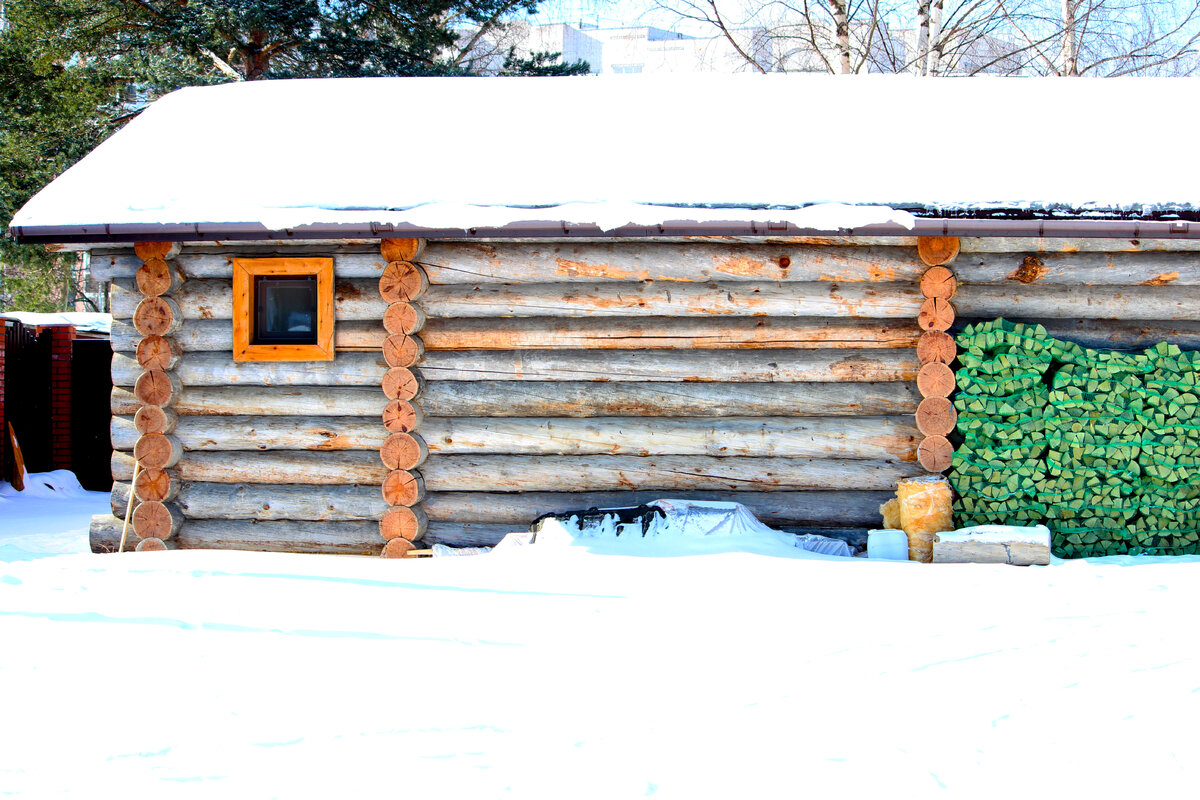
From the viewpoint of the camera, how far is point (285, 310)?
269 inches

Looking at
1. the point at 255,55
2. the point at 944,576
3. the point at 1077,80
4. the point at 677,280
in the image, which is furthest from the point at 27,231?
the point at 255,55

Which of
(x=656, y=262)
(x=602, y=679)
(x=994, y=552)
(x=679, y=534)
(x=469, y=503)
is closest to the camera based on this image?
(x=602, y=679)

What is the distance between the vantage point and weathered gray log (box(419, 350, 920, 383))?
651 centimetres

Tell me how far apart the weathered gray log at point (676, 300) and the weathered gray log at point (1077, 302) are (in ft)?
1.68

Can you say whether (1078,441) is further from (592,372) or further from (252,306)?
(252,306)

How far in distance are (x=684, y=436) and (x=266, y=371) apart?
3.24 m

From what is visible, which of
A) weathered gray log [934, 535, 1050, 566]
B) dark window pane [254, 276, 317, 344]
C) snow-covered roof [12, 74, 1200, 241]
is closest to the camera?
weathered gray log [934, 535, 1050, 566]

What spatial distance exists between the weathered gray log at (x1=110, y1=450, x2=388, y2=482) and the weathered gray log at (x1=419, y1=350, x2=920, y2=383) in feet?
2.89

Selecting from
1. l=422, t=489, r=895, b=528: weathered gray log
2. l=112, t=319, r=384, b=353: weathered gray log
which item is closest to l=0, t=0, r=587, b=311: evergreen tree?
l=112, t=319, r=384, b=353: weathered gray log

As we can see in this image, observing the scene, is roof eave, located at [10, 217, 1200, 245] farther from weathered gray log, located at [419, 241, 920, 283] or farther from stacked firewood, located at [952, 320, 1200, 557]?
stacked firewood, located at [952, 320, 1200, 557]

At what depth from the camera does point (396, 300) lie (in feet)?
21.3

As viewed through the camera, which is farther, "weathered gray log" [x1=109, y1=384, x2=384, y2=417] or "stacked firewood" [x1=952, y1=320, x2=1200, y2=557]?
"weathered gray log" [x1=109, y1=384, x2=384, y2=417]

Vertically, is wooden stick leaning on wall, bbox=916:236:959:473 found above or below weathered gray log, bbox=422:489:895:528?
above

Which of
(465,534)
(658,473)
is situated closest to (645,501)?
(658,473)
